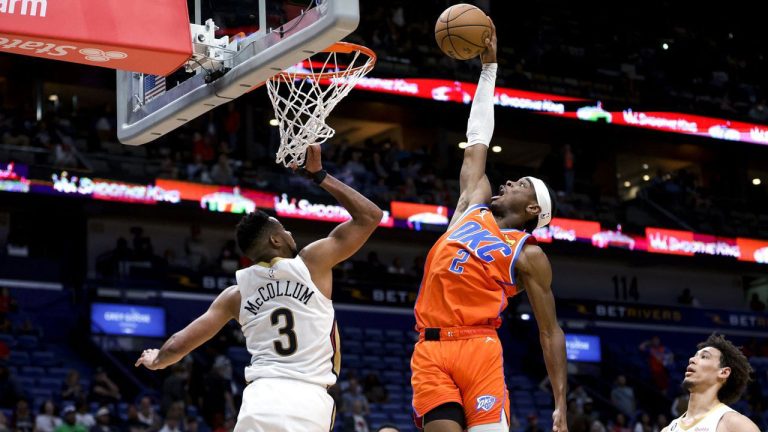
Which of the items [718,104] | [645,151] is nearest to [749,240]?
[718,104]

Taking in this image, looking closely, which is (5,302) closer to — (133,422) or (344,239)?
(133,422)

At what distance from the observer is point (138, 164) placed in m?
20.9

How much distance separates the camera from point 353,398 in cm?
1738

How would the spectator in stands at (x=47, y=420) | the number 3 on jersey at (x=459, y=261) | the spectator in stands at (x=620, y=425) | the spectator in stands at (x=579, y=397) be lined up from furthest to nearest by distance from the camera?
the spectator in stands at (x=579, y=397) → the spectator in stands at (x=620, y=425) → the spectator in stands at (x=47, y=420) → the number 3 on jersey at (x=459, y=261)

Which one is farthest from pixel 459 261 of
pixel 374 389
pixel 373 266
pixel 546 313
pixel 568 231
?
pixel 568 231

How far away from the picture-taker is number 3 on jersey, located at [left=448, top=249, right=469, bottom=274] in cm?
583

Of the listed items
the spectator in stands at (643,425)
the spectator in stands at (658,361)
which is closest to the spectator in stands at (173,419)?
the spectator in stands at (643,425)

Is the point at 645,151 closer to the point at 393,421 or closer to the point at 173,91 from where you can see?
the point at 393,421

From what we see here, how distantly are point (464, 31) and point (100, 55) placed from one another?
1992 millimetres

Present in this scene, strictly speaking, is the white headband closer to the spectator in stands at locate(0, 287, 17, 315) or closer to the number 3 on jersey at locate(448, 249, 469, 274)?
the number 3 on jersey at locate(448, 249, 469, 274)

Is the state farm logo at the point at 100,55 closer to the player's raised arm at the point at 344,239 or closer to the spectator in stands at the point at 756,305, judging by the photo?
the player's raised arm at the point at 344,239

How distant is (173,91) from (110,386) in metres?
10.5

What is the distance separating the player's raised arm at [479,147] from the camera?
20.4ft

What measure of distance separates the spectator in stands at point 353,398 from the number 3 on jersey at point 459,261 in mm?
11469
